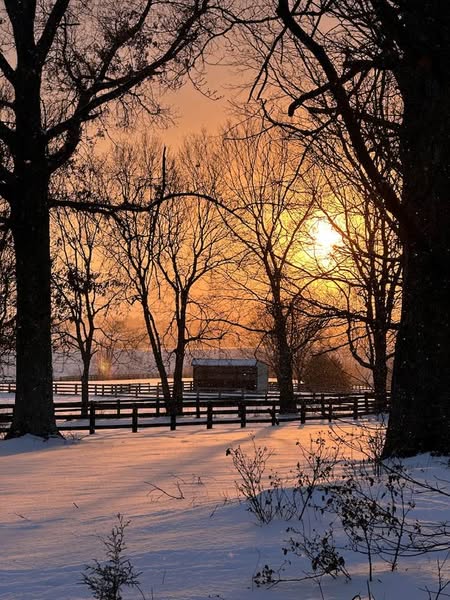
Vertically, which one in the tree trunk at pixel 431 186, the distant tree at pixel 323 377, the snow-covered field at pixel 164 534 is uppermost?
the tree trunk at pixel 431 186

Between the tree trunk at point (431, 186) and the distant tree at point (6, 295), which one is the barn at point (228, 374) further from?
the tree trunk at point (431, 186)

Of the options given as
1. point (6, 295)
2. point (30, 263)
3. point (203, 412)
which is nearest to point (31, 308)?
point (30, 263)

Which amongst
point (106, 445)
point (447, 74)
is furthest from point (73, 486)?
point (447, 74)

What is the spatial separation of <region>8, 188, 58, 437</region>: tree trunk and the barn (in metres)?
47.6

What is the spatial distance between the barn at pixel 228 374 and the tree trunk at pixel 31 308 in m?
47.6

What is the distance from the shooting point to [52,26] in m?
17.0

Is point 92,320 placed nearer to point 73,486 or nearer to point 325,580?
point 73,486

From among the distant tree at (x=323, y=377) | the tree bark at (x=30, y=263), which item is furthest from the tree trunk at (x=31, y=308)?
the distant tree at (x=323, y=377)

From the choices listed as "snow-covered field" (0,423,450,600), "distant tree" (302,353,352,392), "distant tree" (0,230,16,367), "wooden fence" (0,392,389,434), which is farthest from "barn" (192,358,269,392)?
"snow-covered field" (0,423,450,600)

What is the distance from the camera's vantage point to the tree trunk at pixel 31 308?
54.9 ft

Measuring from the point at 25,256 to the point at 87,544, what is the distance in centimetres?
1151

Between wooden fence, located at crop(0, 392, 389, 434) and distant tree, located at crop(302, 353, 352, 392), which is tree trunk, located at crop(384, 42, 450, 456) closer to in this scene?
wooden fence, located at crop(0, 392, 389, 434)

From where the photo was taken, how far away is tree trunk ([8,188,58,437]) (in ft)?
54.9

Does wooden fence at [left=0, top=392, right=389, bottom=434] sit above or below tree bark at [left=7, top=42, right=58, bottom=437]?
below
